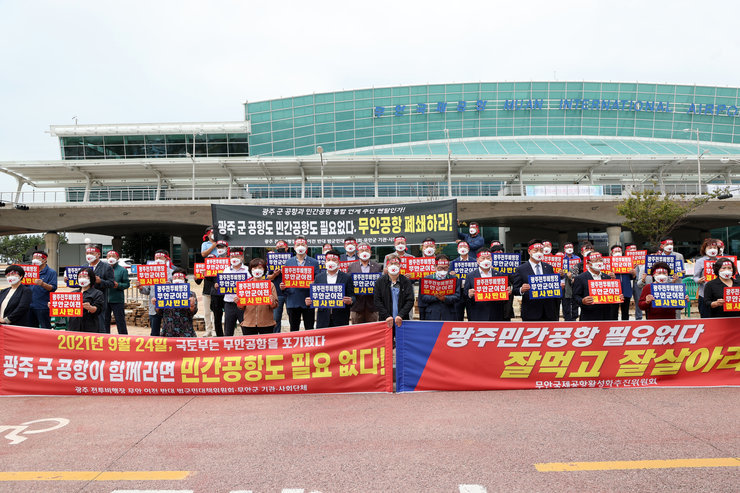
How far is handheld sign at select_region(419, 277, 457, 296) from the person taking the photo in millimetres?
7062

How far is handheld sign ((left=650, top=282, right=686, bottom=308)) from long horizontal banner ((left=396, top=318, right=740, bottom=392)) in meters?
0.77

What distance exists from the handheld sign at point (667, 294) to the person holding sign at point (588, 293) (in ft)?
1.50

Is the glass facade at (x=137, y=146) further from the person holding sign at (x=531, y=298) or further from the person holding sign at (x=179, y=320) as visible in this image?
the person holding sign at (x=531, y=298)

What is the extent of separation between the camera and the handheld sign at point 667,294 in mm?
6562

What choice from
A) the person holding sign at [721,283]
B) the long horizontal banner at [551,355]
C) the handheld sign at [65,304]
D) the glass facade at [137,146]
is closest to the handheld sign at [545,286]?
the long horizontal banner at [551,355]

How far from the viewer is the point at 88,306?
22.2 ft

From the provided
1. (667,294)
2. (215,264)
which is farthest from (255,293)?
(667,294)

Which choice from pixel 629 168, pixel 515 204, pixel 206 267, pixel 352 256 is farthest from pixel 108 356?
pixel 629 168

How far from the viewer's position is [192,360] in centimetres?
577

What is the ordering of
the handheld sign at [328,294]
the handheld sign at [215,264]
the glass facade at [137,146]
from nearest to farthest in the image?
the handheld sign at [328,294], the handheld sign at [215,264], the glass facade at [137,146]

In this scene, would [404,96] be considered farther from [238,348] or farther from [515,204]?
[238,348]

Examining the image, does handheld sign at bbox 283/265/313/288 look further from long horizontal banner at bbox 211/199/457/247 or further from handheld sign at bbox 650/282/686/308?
handheld sign at bbox 650/282/686/308

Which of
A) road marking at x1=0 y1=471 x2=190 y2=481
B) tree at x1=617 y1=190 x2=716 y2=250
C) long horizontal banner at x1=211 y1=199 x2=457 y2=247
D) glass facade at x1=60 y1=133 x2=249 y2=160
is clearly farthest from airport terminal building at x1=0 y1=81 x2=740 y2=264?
road marking at x1=0 y1=471 x2=190 y2=481

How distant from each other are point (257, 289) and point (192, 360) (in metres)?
1.39
